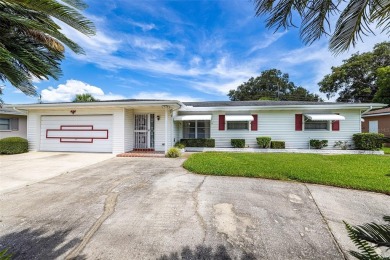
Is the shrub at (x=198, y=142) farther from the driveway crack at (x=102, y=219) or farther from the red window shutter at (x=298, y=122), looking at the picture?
the driveway crack at (x=102, y=219)

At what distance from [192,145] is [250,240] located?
1053cm

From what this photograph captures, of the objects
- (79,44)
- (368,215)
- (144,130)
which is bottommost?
(368,215)

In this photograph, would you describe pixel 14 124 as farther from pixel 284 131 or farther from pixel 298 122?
pixel 298 122

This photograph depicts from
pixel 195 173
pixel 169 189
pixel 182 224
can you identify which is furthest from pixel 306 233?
pixel 195 173

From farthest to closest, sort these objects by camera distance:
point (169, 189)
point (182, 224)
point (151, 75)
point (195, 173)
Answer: point (151, 75) < point (195, 173) < point (169, 189) < point (182, 224)

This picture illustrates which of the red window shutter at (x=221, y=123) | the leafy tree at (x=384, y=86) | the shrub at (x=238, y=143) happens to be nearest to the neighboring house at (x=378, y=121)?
the leafy tree at (x=384, y=86)

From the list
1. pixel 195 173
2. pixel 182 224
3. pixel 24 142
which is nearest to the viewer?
pixel 182 224

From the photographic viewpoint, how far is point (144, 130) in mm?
12734

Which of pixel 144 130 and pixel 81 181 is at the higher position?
pixel 144 130

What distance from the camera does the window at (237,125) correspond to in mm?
13633

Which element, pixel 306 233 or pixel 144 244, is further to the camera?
pixel 306 233

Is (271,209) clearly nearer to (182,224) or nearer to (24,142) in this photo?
(182,224)

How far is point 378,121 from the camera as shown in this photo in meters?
18.3

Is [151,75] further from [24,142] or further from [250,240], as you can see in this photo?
[250,240]
